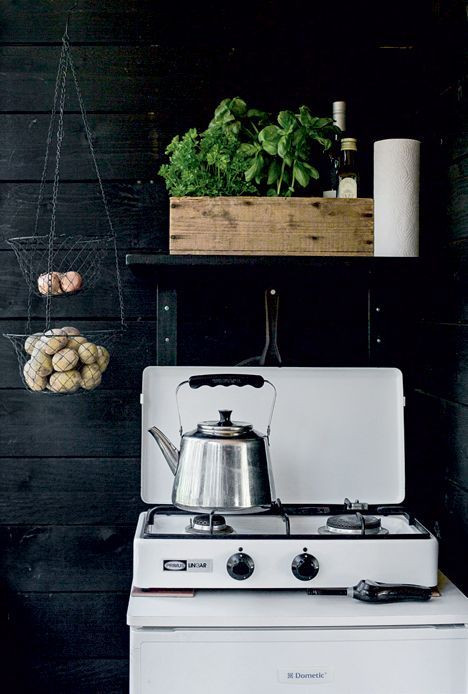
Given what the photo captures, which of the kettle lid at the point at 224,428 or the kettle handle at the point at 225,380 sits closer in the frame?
the kettle lid at the point at 224,428

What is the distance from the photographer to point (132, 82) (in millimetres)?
2076

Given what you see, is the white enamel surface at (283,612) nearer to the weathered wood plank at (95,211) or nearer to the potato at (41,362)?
the potato at (41,362)

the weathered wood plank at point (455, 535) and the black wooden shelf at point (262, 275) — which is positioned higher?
the black wooden shelf at point (262, 275)

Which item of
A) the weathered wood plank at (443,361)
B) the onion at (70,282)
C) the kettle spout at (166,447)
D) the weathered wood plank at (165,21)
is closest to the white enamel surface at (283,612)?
the kettle spout at (166,447)

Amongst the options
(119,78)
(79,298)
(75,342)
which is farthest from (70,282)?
(119,78)

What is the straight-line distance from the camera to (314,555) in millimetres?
1646

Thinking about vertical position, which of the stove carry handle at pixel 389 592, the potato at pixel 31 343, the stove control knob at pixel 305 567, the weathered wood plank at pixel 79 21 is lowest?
the stove carry handle at pixel 389 592

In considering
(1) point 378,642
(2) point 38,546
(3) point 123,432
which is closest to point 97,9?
(3) point 123,432

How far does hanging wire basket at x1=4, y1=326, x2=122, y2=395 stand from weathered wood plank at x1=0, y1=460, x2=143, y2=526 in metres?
0.29

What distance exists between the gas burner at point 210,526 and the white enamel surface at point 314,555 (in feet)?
0.19

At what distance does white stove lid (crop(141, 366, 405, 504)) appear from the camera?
1999 millimetres

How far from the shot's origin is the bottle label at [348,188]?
1930mm

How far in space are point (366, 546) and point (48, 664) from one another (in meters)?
0.94

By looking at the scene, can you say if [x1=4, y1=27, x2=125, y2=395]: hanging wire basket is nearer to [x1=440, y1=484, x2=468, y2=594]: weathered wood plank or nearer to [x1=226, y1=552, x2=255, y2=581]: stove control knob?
[x1=226, y1=552, x2=255, y2=581]: stove control knob
